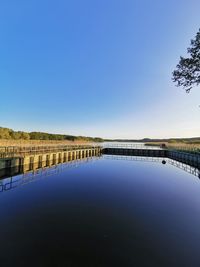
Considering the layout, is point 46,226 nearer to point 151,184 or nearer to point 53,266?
point 53,266

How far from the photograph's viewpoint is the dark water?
5.84 meters

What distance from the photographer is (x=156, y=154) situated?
46.8 meters

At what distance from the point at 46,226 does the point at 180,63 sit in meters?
12.6

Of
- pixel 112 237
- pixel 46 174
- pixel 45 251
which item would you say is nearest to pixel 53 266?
pixel 45 251

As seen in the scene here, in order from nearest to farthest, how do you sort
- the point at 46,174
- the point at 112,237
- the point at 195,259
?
1. the point at 195,259
2. the point at 112,237
3. the point at 46,174

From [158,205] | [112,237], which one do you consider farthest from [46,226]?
[158,205]

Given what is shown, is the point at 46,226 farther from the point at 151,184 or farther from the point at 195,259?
the point at 151,184

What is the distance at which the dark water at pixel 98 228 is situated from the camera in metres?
5.84

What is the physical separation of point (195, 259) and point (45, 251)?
4300mm

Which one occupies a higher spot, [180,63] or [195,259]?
[180,63]

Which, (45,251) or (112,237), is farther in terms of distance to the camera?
(112,237)

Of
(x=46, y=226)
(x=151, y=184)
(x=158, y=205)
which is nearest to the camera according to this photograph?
(x=46, y=226)

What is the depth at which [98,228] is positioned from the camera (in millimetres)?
7867

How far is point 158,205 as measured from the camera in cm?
1114
